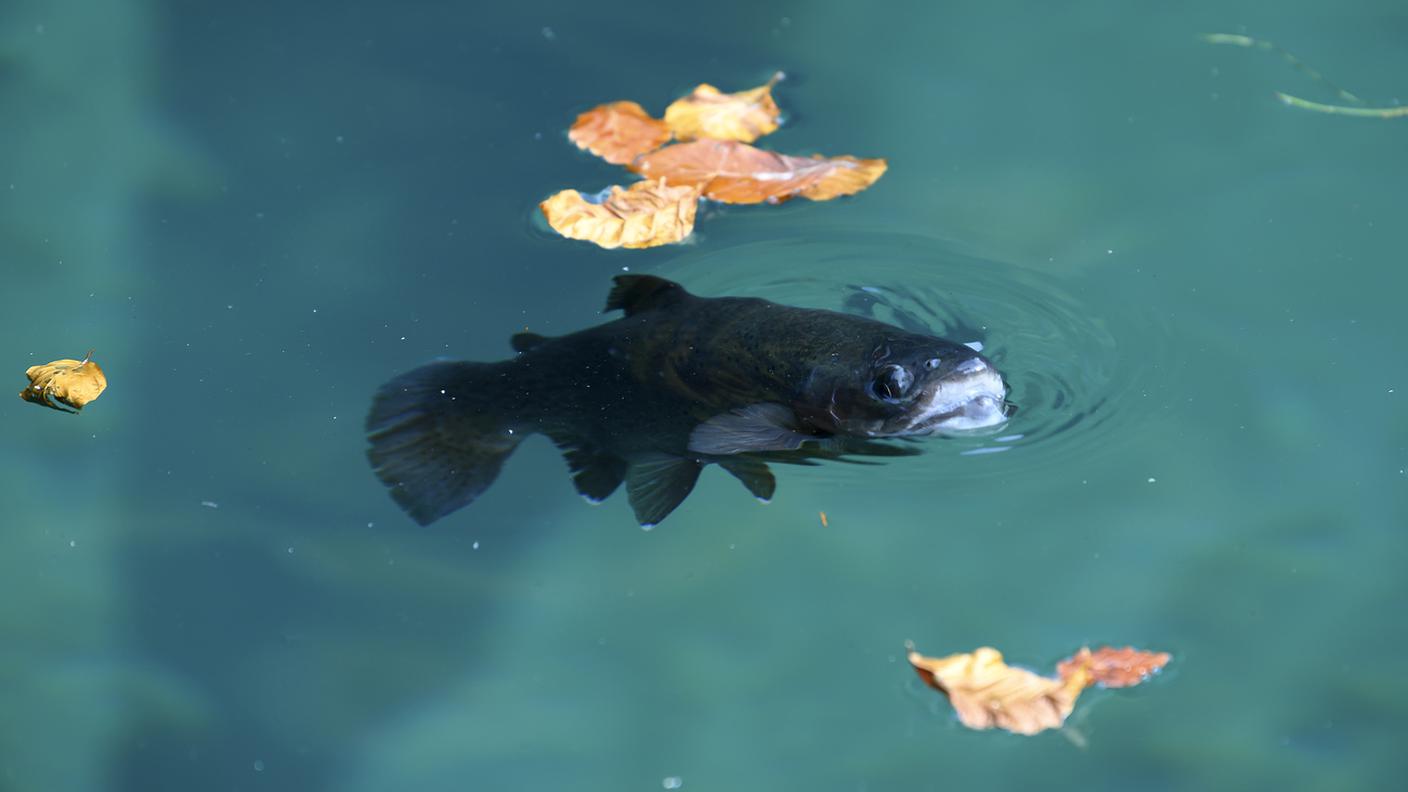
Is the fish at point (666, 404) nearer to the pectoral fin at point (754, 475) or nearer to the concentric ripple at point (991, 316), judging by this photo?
the pectoral fin at point (754, 475)

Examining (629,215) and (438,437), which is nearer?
(438,437)

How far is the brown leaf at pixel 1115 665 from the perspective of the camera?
297 centimetres

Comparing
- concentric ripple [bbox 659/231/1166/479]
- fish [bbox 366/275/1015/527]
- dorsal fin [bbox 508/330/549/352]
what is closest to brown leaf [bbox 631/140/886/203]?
concentric ripple [bbox 659/231/1166/479]

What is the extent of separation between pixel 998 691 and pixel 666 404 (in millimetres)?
1304

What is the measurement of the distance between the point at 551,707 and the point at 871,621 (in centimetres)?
90

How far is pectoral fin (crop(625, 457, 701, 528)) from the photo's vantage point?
11.3 feet

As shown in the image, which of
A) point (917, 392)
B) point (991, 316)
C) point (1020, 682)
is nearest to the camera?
point (1020, 682)

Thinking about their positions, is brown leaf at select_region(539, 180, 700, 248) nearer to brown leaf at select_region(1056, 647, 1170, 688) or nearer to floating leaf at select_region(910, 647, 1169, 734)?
floating leaf at select_region(910, 647, 1169, 734)

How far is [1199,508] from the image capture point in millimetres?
3344

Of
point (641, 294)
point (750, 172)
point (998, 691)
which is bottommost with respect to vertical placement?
point (998, 691)

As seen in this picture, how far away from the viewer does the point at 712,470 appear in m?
3.55

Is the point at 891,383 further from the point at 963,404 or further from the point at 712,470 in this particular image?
the point at 712,470

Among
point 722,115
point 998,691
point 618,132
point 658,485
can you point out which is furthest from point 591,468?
point 722,115

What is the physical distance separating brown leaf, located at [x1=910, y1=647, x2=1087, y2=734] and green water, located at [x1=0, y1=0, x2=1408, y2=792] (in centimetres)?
5
